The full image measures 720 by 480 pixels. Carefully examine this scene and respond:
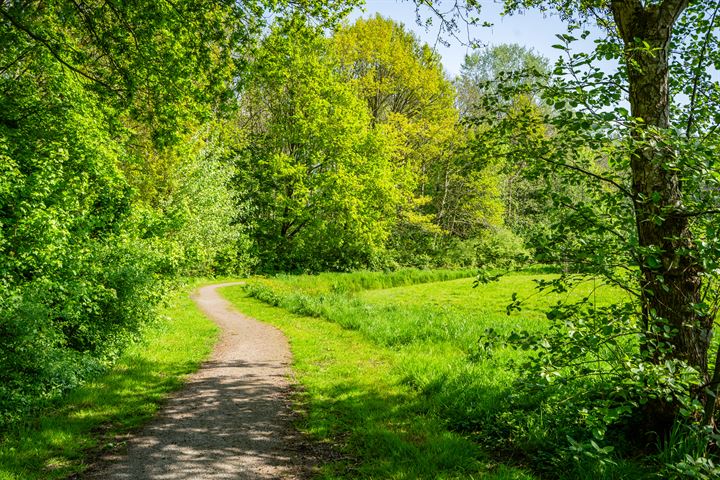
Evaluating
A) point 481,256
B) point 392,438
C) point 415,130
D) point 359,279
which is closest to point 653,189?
point 392,438

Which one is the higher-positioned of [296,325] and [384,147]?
[384,147]

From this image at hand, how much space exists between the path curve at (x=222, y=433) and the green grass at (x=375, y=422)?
502 mm

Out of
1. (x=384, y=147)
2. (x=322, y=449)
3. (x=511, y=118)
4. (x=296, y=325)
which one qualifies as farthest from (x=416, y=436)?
(x=384, y=147)

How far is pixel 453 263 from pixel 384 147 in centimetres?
1287

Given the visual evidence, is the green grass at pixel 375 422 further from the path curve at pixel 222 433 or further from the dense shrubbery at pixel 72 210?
the dense shrubbery at pixel 72 210

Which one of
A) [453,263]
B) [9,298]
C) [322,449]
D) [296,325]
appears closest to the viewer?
[322,449]

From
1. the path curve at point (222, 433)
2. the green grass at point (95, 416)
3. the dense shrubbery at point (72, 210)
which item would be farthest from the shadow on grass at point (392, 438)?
the dense shrubbery at point (72, 210)

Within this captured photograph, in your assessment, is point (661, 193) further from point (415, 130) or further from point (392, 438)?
point (415, 130)

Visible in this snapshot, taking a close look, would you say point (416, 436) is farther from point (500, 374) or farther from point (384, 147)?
point (384, 147)

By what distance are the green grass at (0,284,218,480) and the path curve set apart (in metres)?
0.37

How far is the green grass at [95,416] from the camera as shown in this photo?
5.47 metres

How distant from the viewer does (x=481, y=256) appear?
12.9 metres

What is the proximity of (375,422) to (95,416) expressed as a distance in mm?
4587

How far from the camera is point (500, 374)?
7867mm
